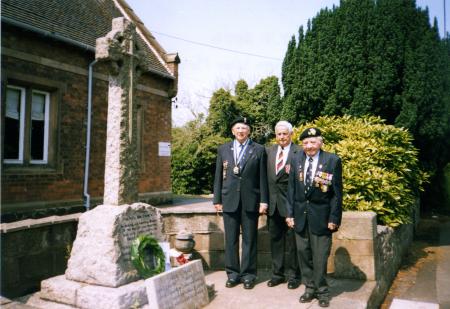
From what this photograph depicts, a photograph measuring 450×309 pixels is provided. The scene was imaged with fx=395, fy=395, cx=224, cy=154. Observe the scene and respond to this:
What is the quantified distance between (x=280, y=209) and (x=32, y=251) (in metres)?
2.96

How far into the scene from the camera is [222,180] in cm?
519

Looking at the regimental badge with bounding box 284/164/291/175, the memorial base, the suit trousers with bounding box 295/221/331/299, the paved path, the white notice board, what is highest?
the white notice board

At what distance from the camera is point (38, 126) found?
9328mm

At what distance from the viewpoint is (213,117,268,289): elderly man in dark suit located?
494 cm

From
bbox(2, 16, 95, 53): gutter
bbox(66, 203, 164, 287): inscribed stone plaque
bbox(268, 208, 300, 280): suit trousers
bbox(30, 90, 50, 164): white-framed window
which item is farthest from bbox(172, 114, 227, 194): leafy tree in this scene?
bbox(66, 203, 164, 287): inscribed stone plaque

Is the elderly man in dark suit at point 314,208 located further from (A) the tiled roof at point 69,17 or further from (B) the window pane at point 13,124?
(B) the window pane at point 13,124

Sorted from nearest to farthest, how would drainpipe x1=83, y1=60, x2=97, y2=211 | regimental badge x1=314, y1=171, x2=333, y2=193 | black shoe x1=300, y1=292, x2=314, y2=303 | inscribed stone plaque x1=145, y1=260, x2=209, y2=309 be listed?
inscribed stone plaque x1=145, y1=260, x2=209, y2=309, black shoe x1=300, y1=292, x2=314, y2=303, regimental badge x1=314, y1=171, x2=333, y2=193, drainpipe x1=83, y1=60, x2=97, y2=211

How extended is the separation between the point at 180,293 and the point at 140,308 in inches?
17.6

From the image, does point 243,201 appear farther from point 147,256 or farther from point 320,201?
point 147,256

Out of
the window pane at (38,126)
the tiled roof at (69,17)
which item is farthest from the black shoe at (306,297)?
the window pane at (38,126)

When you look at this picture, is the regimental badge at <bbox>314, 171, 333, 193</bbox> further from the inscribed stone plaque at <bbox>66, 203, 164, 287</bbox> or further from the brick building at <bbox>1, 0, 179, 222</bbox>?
the brick building at <bbox>1, 0, 179, 222</bbox>

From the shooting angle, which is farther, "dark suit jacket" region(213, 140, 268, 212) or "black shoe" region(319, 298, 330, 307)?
"dark suit jacket" region(213, 140, 268, 212)

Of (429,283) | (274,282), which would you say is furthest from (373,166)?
(274,282)

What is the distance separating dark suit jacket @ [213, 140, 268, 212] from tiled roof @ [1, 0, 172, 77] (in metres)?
3.43
